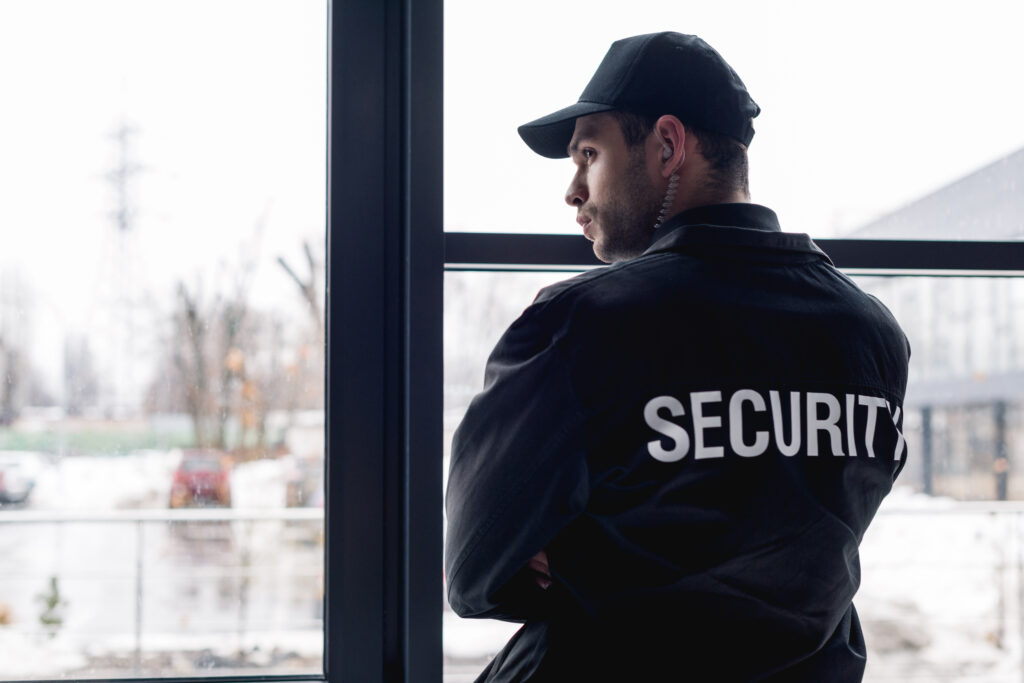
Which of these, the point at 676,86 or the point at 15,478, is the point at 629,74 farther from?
the point at 15,478

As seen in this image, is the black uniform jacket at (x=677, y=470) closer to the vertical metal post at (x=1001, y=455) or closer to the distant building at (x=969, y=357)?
the distant building at (x=969, y=357)

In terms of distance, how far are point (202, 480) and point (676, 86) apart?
3.31 feet

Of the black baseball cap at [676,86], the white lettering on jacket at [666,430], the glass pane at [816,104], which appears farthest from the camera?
the glass pane at [816,104]

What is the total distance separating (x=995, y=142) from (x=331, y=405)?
1.40 m

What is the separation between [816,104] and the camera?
1640mm

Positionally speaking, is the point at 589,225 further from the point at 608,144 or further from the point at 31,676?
the point at 31,676

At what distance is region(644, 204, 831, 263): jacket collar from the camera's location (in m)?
1.02

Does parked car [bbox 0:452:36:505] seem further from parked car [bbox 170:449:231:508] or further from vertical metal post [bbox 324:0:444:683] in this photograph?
vertical metal post [bbox 324:0:444:683]

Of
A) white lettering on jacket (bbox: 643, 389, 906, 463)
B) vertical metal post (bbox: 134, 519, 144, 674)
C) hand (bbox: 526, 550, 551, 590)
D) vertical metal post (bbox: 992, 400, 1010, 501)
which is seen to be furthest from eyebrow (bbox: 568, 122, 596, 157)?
vertical metal post (bbox: 992, 400, 1010, 501)

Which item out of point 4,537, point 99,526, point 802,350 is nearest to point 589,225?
point 802,350

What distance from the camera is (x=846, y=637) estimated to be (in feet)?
3.46

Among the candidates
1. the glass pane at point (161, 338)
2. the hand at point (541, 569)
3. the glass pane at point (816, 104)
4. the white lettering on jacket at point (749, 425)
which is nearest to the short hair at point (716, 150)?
the white lettering on jacket at point (749, 425)

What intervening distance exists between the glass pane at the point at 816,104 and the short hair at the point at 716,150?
41cm

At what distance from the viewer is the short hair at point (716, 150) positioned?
1104mm
